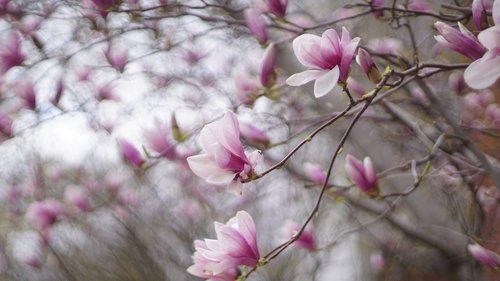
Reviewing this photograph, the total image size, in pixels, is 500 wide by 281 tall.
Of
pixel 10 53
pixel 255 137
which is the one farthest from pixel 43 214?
pixel 255 137

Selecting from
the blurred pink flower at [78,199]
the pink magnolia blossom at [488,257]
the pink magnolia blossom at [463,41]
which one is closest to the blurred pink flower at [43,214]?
the blurred pink flower at [78,199]

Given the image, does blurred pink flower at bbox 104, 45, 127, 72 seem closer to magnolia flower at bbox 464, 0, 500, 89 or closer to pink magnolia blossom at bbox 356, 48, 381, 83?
pink magnolia blossom at bbox 356, 48, 381, 83

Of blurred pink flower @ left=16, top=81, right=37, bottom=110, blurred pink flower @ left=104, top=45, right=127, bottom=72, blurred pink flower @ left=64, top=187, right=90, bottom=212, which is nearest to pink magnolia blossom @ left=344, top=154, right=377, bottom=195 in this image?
blurred pink flower @ left=104, top=45, right=127, bottom=72

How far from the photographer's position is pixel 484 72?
542mm

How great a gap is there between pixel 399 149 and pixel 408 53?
1.59 feet

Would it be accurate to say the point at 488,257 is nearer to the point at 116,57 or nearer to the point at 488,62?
the point at 488,62

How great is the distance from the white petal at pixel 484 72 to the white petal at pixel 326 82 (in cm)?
17

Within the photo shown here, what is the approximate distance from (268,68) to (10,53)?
1.06 meters

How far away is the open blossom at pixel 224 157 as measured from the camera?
696 millimetres

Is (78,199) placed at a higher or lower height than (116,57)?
lower

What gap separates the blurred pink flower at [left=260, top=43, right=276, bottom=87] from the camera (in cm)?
117

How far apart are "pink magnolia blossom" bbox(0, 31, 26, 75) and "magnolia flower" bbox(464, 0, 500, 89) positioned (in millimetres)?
1638

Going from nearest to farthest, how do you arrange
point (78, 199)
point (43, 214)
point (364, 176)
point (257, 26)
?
point (364, 176)
point (257, 26)
point (43, 214)
point (78, 199)

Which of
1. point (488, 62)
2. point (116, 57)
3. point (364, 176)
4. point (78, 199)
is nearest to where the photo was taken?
point (488, 62)
